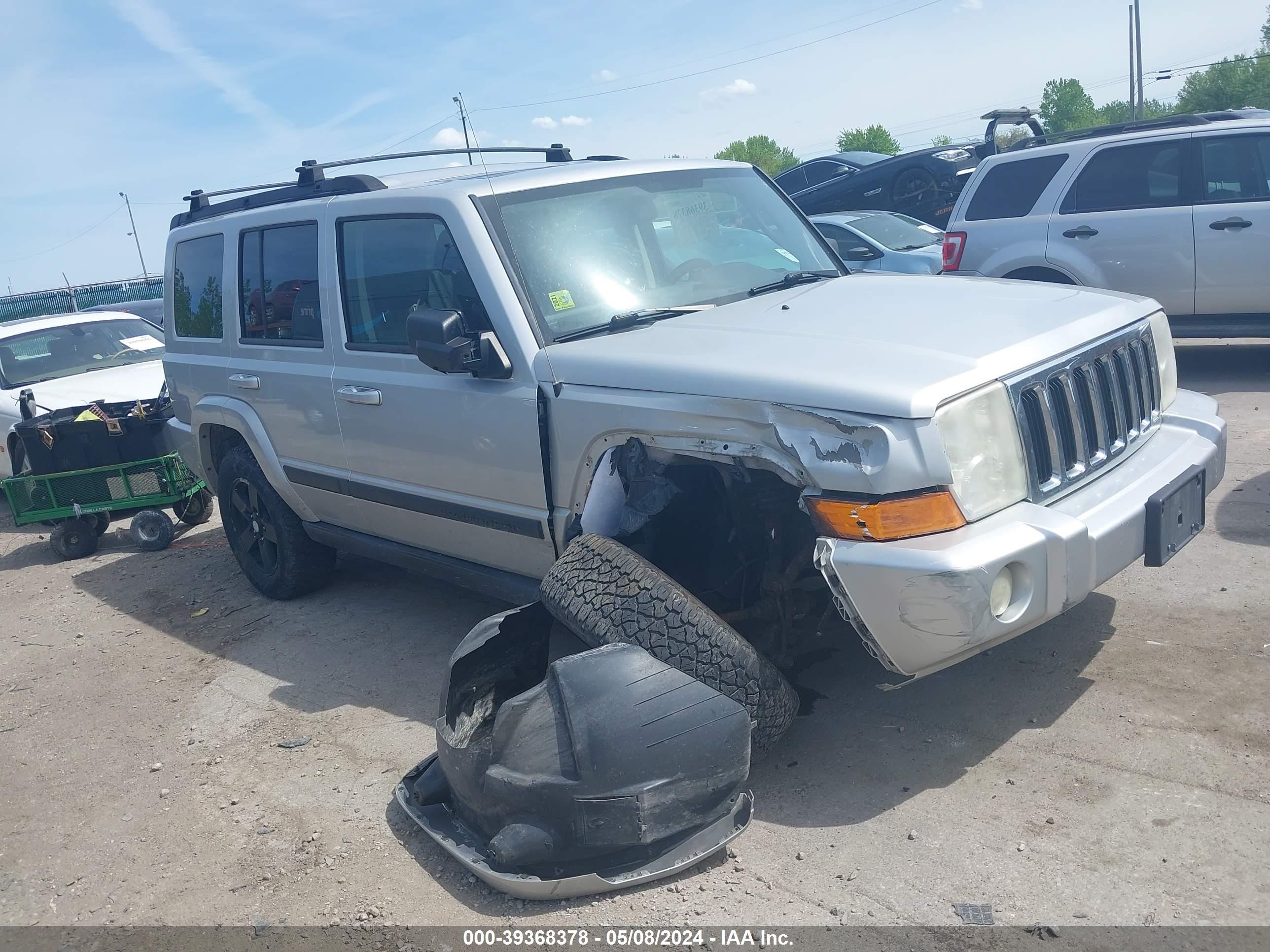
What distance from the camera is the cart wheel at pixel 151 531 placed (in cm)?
746

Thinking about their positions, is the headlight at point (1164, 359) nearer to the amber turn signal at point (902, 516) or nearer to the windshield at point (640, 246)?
the windshield at point (640, 246)

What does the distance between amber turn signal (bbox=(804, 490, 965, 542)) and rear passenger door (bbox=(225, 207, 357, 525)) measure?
2.63m

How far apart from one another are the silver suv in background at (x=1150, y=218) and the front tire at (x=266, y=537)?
18.5 feet

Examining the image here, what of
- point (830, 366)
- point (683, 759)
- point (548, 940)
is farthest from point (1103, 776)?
point (548, 940)

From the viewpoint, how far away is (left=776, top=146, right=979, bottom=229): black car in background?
13.8m

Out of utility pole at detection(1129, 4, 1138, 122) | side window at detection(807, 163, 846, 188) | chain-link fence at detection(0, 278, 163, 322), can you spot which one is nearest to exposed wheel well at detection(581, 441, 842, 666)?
side window at detection(807, 163, 846, 188)

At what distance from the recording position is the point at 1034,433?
3123 mm

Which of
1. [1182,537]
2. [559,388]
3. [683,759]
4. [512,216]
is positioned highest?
[512,216]

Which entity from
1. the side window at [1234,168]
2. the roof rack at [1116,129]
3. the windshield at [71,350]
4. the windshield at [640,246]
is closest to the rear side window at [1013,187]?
the roof rack at [1116,129]

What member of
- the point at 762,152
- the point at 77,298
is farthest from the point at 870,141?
the point at 77,298

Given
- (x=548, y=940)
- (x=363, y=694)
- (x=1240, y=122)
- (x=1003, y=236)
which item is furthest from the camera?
(x=1003, y=236)

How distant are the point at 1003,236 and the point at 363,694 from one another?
21.0 feet

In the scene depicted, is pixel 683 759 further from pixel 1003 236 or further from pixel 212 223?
pixel 1003 236

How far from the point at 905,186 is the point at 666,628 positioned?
12.3m
